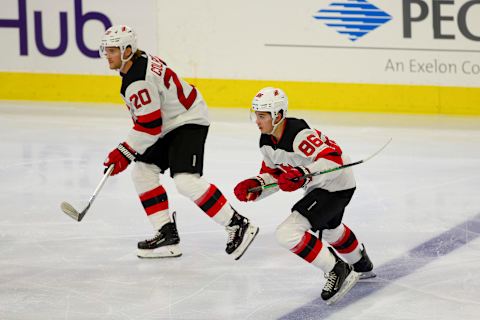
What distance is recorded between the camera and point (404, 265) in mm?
4051

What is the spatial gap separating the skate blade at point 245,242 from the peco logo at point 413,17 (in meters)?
3.86

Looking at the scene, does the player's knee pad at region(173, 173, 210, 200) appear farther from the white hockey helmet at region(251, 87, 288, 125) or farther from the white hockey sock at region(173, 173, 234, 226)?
the white hockey helmet at region(251, 87, 288, 125)

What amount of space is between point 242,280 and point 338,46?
4.11m

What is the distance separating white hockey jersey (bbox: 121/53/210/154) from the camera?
13.0 feet

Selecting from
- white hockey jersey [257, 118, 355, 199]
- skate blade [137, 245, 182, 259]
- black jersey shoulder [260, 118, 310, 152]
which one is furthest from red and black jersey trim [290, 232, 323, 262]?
skate blade [137, 245, 182, 259]

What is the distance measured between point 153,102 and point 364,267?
107 cm

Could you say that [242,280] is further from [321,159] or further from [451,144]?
[451,144]

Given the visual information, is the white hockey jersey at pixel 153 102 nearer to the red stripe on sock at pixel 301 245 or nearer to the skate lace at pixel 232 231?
the skate lace at pixel 232 231

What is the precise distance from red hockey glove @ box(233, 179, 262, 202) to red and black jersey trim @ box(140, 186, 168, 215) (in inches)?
23.7

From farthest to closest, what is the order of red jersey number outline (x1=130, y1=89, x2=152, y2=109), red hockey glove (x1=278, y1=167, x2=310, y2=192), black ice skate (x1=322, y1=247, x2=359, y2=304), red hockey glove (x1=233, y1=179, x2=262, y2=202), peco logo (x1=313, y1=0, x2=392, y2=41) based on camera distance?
1. peco logo (x1=313, y1=0, x2=392, y2=41)
2. red jersey number outline (x1=130, y1=89, x2=152, y2=109)
3. red hockey glove (x1=233, y1=179, x2=262, y2=202)
4. black ice skate (x1=322, y1=247, x2=359, y2=304)
5. red hockey glove (x1=278, y1=167, x2=310, y2=192)

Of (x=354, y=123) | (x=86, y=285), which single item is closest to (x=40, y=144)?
(x=354, y=123)

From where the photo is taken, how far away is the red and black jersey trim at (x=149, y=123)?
3982 millimetres

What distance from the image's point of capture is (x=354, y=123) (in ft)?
23.9

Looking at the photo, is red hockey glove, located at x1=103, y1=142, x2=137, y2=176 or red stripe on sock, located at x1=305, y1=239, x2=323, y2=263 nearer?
red stripe on sock, located at x1=305, y1=239, x2=323, y2=263
